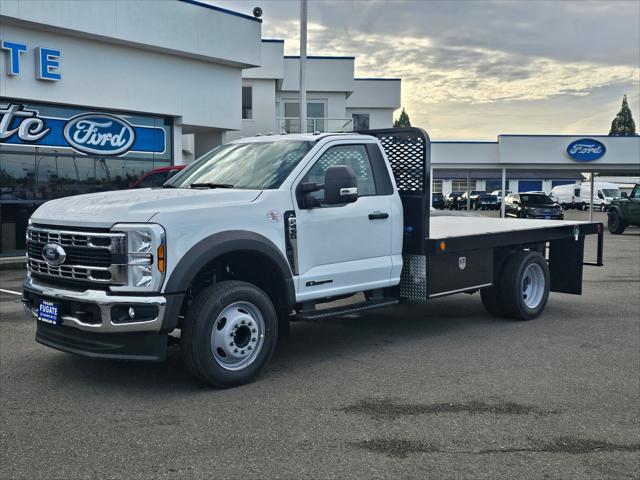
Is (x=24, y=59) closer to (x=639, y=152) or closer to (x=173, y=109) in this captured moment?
(x=173, y=109)

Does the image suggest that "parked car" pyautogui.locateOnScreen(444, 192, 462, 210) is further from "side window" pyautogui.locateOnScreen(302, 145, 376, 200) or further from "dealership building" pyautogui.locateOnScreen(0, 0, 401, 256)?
"side window" pyautogui.locateOnScreen(302, 145, 376, 200)

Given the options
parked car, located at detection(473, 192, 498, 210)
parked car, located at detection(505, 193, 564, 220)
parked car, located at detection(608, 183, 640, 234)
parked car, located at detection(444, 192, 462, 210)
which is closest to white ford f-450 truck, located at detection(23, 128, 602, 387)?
parked car, located at detection(608, 183, 640, 234)

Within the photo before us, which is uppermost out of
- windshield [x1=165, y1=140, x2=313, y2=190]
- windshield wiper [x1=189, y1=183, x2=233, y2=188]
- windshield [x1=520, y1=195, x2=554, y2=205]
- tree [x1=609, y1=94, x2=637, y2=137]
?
tree [x1=609, y1=94, x2=637, y2=137]

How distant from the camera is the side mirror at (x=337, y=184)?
6.36 metres

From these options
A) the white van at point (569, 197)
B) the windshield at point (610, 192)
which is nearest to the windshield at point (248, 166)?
the white van at point (569, 197)

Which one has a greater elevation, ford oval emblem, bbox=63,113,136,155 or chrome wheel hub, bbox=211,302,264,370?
ford oval emblem, bbox=63,113,136,155

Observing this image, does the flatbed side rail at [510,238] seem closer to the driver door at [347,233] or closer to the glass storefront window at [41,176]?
the driver door at [347,233]

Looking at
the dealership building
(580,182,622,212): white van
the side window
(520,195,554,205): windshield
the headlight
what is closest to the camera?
the headlight

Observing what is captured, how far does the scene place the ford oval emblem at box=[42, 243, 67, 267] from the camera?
5.76 meters

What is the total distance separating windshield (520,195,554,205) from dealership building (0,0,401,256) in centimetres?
1965

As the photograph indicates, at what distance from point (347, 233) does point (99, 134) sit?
12799 millimetres

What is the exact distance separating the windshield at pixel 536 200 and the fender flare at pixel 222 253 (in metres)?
32.2

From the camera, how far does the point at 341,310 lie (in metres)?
6.80

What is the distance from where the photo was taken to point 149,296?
543cm
